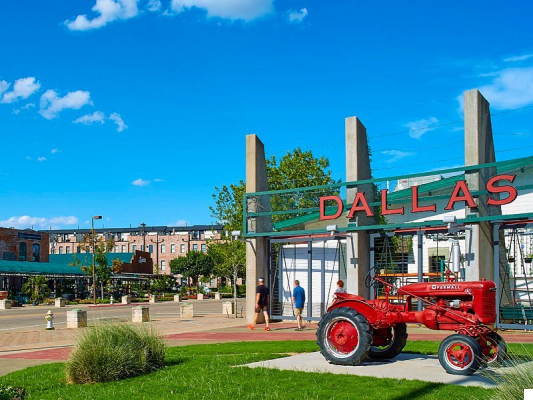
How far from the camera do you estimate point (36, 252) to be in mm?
68812

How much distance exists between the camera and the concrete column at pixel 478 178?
66.9 feet

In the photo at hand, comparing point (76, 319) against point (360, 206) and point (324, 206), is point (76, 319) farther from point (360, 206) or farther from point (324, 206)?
point (360, 206)

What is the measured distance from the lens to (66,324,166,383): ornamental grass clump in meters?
10.8

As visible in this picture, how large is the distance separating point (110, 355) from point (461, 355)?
5.85 m

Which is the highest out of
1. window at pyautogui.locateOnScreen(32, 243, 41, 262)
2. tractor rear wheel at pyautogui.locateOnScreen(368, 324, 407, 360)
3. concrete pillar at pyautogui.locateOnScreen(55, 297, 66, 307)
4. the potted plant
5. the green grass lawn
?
window at pyautogui.locateOnScreen(32, 243, 41, 262)

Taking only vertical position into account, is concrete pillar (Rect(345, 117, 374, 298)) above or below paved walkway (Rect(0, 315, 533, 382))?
above

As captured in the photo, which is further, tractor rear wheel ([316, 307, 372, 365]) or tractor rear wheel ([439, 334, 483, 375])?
tractor rear wheel ([316, 307, 372, 365])

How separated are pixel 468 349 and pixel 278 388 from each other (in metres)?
3.22

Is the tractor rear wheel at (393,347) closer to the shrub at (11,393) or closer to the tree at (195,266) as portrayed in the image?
the shrub at (11,393)

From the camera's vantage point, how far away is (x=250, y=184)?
25844 mm

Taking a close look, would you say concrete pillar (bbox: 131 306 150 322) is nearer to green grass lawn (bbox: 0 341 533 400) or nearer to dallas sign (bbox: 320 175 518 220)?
dallas sign (bbox: 320 175 518 220)

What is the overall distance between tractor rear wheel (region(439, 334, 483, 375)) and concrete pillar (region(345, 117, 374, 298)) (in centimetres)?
1227

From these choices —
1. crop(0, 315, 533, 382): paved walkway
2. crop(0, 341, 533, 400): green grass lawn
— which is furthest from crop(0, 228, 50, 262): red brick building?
crop(0, 341, 533, 400): green grass lawn

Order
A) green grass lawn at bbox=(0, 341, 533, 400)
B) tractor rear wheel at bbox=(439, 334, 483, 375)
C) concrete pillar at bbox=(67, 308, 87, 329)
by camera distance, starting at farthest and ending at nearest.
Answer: concrete pillar at bbox=(67, 308, 87, 329)
tractor rear wheel at bbox=(439, 334, 483, 375)
green grass lawn at bbox=(0, 341, 533, 400)
